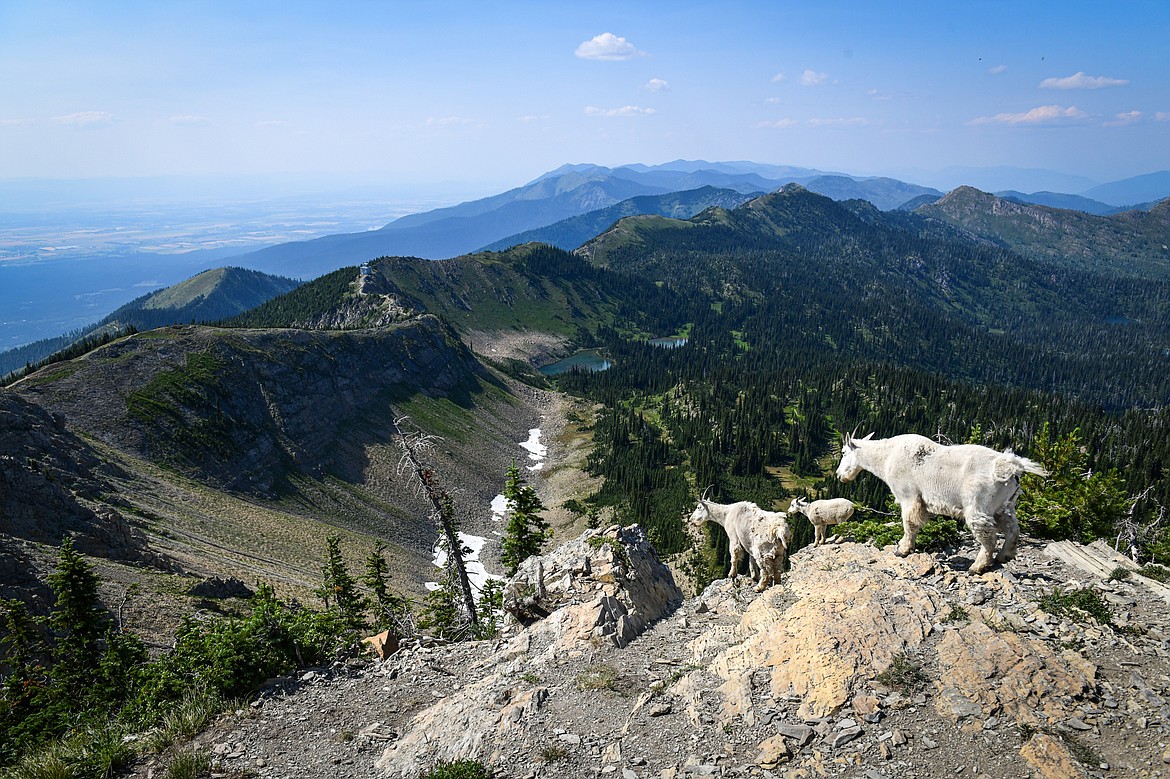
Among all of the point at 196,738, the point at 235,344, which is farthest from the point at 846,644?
the point at 235,344

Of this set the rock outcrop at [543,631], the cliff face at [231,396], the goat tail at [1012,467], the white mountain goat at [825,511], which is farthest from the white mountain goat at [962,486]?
the cliff face at [231,396]

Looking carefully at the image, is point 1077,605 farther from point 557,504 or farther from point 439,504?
point 557,504

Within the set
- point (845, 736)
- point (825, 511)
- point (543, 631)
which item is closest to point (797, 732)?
point (845, 736)

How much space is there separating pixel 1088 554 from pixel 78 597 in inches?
1274

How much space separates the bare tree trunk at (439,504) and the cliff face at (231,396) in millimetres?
45993

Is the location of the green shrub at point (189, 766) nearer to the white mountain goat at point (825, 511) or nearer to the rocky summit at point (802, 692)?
the rocky summit at point (802, 692)

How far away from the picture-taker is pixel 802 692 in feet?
35.2

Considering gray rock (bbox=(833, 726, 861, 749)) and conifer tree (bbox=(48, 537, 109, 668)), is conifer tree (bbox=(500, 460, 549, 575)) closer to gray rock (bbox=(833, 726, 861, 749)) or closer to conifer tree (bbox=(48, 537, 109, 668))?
conifer tree (bbox=(48, 537, 109, 668))

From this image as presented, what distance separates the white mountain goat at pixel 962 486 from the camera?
1212 cm

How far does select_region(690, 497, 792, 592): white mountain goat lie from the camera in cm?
1645

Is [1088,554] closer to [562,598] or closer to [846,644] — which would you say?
[846,644]

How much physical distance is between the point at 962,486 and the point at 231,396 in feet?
272

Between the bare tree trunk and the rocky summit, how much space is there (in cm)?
1153

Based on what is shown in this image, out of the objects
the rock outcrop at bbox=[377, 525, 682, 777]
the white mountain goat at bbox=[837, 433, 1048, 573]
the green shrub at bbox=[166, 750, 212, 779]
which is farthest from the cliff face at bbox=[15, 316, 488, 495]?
the white mountain goat at bbox=[837, 433, 1048, 573]
